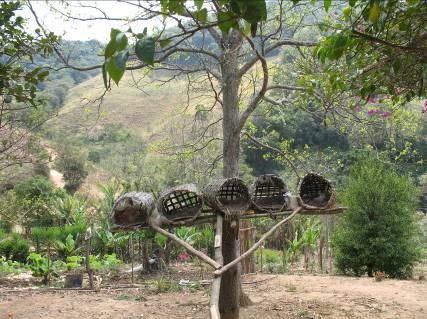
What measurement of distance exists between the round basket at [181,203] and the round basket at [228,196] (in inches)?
4.3

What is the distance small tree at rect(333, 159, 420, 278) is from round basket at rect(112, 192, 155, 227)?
627cm

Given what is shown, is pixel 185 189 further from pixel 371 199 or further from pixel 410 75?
pixel 371 199

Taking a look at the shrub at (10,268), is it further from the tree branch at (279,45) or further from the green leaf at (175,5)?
the green leaf at (175,5)

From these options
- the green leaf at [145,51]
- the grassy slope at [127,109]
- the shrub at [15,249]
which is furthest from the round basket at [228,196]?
the grassy slope at [127,109]

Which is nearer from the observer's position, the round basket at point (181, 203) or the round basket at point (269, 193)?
the round basket at point (181, 203)

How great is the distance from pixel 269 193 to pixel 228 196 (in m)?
0.44

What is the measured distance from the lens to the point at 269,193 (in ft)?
14.8

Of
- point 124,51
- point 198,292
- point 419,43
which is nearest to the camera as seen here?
point 124,51

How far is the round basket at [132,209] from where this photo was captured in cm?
386

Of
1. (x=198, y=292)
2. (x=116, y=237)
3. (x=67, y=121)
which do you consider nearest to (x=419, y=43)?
(x=198, y=292)

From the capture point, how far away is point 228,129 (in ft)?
20.6

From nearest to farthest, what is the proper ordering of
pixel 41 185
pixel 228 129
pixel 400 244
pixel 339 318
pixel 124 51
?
1. pixel 124 51
2. pixel 339 318
3. pixel 228 129
4. pixel 400 244
5. pixel 41 185

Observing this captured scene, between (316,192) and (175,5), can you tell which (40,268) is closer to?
(316,192)

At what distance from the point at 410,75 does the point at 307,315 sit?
3643 millimetres
